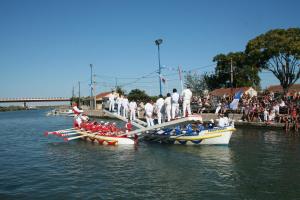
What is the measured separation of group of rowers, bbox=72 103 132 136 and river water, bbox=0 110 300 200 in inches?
71.6

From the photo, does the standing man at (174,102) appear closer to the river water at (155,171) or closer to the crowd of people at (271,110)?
the river water at (155,171)

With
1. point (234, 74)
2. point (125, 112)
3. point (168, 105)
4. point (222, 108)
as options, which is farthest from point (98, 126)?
point (234, 74)

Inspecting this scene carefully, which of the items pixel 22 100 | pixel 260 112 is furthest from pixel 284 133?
pixel 22 100

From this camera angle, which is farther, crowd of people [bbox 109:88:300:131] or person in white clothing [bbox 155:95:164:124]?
person in white clothing [bbox 155:95:164:124]

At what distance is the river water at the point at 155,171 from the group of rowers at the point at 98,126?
1817 millimetres

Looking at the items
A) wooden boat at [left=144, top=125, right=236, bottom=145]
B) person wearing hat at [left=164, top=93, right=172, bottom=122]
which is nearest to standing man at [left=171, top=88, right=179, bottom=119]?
person wearing hat at [left=164, top=93, right=172, bottom=122]

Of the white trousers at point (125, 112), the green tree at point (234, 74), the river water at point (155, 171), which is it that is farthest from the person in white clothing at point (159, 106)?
the green tree at point (234, 74)

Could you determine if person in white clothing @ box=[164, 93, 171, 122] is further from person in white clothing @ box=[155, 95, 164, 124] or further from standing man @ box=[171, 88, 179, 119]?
person in white clothing @ box=[155, 95, 164, 124]

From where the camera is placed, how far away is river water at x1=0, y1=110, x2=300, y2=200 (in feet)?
47.0

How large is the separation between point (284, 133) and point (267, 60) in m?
22.3

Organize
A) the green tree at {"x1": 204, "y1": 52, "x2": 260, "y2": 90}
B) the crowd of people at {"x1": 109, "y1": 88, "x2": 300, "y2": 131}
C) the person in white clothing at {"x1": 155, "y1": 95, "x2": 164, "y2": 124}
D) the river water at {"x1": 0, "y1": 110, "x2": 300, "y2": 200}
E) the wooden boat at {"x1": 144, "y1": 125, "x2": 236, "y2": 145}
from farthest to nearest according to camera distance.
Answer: the green tree at {"x1": 204, "y1": 52, "x2": 260, "y2": 90}, the person in white clothing at {"x1": 155, "y1": 95, "x2": 164, "y2": 124}, the wooden boat at {"x1": 144, "y1": 125, "x2": 236, "y2": 145}, the crowd of people at {"x1": 109, "y1": 88, "x2": 300, "y2": 131}, the river water at {"x1": 0, "y1": 110, "x2": 300, "y2": 200}

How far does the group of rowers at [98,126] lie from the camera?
→ 28.2 m

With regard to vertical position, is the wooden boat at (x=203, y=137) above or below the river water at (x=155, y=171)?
above

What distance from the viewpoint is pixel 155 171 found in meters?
18.0
